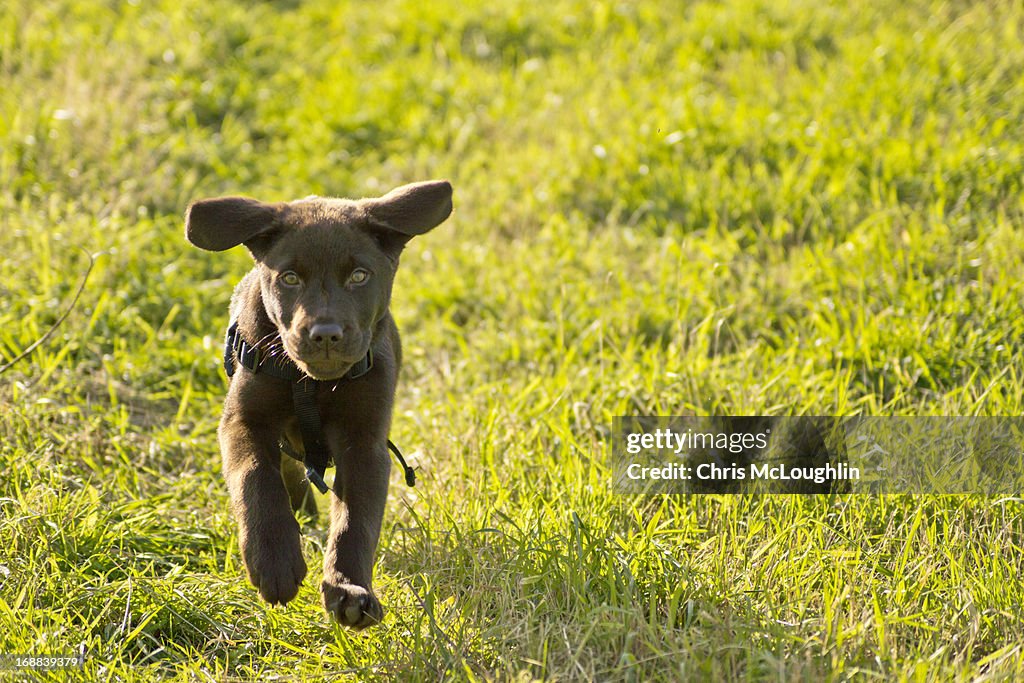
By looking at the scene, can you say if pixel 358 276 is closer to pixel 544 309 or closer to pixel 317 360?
pixel 317 360

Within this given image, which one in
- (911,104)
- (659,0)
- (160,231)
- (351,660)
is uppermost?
(659,0)

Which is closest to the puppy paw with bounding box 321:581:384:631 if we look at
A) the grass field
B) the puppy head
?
the grass field

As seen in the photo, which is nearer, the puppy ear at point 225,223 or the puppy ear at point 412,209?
the puppy ear at point 225,223

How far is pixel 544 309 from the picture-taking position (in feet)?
19.3

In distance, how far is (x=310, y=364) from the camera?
335cm

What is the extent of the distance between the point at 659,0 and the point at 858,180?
10.9 ft

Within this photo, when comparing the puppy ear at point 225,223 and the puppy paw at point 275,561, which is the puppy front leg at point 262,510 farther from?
the puppy ear at point 225,223

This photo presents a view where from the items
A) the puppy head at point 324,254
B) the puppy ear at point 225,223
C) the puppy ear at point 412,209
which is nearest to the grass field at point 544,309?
the puppy head at point 324,254

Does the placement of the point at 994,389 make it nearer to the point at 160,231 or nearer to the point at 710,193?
the point at 710,193

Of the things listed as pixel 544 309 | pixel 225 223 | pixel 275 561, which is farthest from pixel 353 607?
pixel 544 309

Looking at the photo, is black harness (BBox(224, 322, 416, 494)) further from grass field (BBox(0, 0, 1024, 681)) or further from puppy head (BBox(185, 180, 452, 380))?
grass field (BBox(0, 0, 1024, 681))

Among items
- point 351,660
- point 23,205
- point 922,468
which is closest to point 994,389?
point 922,468

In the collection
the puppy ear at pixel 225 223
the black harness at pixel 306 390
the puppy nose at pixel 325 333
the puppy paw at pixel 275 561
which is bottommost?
the puppy paw at pixel 275 561

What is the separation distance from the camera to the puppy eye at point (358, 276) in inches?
138
